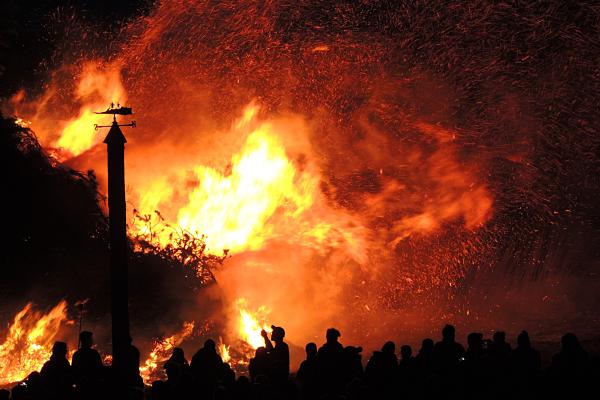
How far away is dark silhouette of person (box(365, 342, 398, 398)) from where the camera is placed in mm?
7809

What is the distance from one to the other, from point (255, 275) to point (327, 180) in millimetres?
3289

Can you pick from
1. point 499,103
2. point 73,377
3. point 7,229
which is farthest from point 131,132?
point 73,377

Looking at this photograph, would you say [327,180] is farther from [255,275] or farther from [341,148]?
[255,275]

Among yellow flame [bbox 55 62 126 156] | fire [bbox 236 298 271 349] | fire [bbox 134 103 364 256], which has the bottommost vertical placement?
fire [bbox 236 298 271 349]

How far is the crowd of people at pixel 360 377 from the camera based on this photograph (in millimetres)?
7348

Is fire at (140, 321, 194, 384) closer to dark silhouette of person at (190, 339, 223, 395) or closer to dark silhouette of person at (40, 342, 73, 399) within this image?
dark silhouette of person at (40, 342, 73, 399)

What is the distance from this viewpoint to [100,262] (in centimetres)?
1594

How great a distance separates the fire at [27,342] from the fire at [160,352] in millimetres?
1923

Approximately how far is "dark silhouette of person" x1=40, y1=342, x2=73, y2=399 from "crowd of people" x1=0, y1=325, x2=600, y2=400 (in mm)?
11

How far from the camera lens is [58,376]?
855 centimetres

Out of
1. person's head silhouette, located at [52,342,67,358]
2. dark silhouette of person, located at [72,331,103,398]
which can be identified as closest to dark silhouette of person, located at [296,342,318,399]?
dark silhouette of person, located at [72,331,103,398]

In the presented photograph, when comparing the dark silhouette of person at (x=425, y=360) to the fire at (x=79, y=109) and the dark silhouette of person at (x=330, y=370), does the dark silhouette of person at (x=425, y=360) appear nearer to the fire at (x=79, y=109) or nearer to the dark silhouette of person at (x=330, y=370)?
the dark silhouette of person at (x=330, y=370)

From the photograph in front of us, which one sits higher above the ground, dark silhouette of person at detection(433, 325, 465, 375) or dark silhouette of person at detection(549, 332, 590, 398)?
dark silhouette of person at detection(433, 325, 465, 375)

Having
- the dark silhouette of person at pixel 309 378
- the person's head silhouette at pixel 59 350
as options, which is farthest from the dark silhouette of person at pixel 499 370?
the person's head silhouette at pixel 59 350
